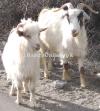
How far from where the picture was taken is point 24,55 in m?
7.30

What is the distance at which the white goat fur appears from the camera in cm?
821

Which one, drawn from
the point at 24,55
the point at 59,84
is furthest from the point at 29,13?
the point at 24,55

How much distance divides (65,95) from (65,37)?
1.29 m

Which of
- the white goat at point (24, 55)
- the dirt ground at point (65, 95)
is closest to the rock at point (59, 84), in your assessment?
the dirt ground at point (65, 95)

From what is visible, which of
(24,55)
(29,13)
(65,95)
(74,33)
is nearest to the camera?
(24,55)

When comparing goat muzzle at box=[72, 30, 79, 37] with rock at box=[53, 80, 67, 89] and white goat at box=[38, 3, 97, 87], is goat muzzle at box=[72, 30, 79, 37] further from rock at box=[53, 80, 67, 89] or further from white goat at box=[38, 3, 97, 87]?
rock at box=[53, 80, 67, 89]

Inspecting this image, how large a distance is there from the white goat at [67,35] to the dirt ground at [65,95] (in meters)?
0.25

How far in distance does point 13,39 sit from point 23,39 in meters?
0.37

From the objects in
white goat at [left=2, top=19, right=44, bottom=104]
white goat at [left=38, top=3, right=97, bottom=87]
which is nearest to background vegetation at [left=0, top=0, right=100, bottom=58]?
white goat at [left=38, top=3, right=97, bottom=87]

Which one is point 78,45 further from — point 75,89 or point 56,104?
point 56,104

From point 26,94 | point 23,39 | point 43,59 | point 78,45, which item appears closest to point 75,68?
point 43,59

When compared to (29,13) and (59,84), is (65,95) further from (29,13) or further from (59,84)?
(29,13)

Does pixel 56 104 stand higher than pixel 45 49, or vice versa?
pixel 45 49

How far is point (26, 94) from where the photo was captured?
26.3 ft
